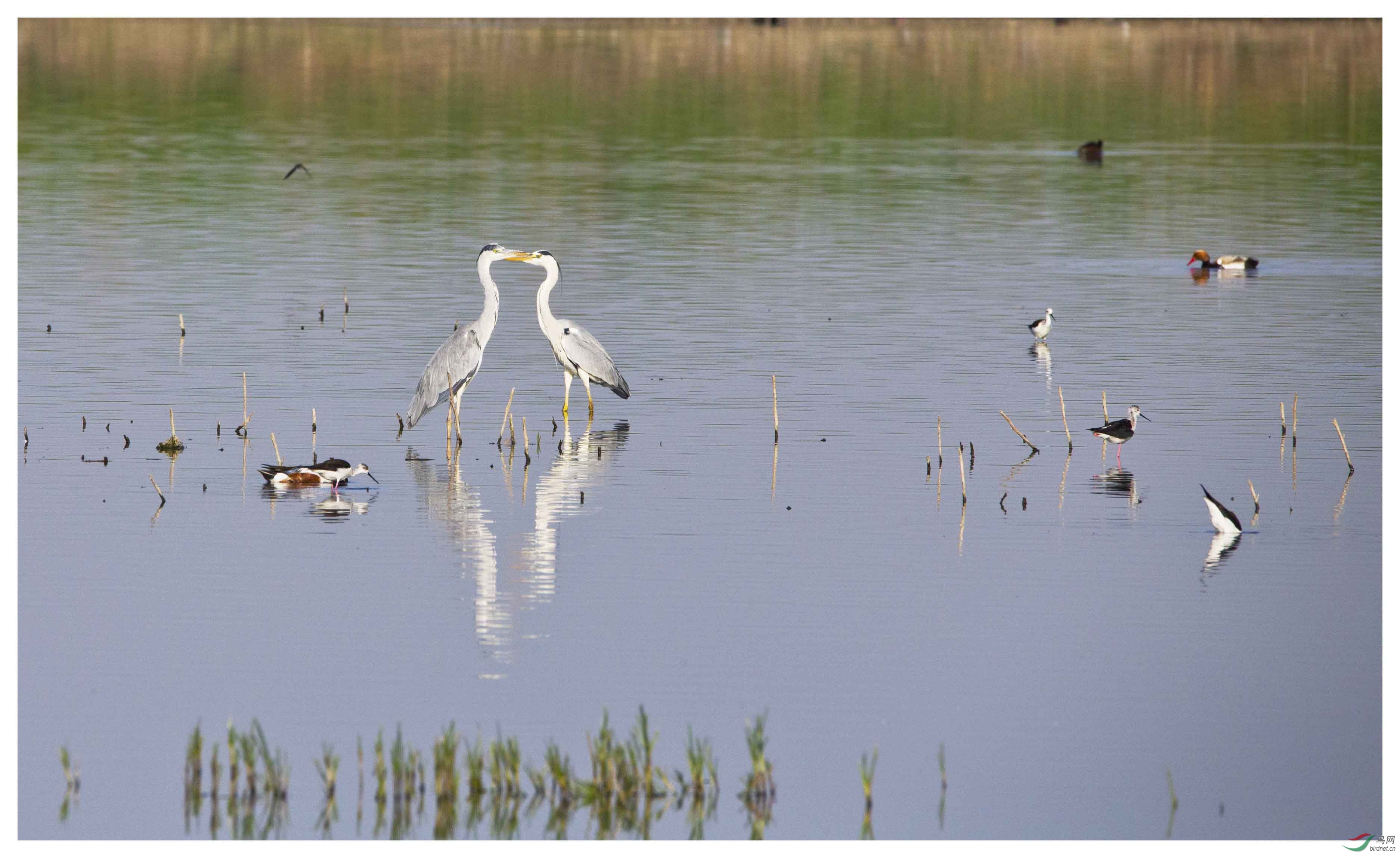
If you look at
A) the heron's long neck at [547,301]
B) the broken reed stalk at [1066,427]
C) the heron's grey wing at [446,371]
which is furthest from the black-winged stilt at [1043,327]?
the heron's grey wing at [446,371]

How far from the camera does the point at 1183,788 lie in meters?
8.60

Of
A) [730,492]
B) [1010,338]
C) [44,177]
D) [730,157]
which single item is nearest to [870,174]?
[730,157]

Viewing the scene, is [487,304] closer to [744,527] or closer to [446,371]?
[446,371]

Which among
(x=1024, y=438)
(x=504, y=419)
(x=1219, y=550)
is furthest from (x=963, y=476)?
(x=504, y=419)

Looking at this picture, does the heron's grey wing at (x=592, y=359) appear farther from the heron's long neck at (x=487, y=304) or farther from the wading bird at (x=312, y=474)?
the wading bird at (x=312, y=474)

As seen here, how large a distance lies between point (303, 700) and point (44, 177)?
31814 millimetres

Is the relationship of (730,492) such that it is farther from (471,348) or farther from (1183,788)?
(1183,788)

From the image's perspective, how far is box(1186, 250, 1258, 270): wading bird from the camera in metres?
27.8

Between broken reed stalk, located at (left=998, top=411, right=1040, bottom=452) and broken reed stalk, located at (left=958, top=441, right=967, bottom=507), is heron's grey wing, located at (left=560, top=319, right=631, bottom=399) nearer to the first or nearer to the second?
broken reed stalk, located at (left=998, top=411, right=1040, bottom=452)

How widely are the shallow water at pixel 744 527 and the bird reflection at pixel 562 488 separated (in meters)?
0.06

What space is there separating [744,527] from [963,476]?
1738 mm

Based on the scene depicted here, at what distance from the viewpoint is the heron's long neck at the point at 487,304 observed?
55.6 ft

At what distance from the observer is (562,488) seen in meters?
14.0

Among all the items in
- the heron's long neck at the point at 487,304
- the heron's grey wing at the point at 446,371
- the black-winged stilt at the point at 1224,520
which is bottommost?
the black-winged stilt at the point at 1224,520
